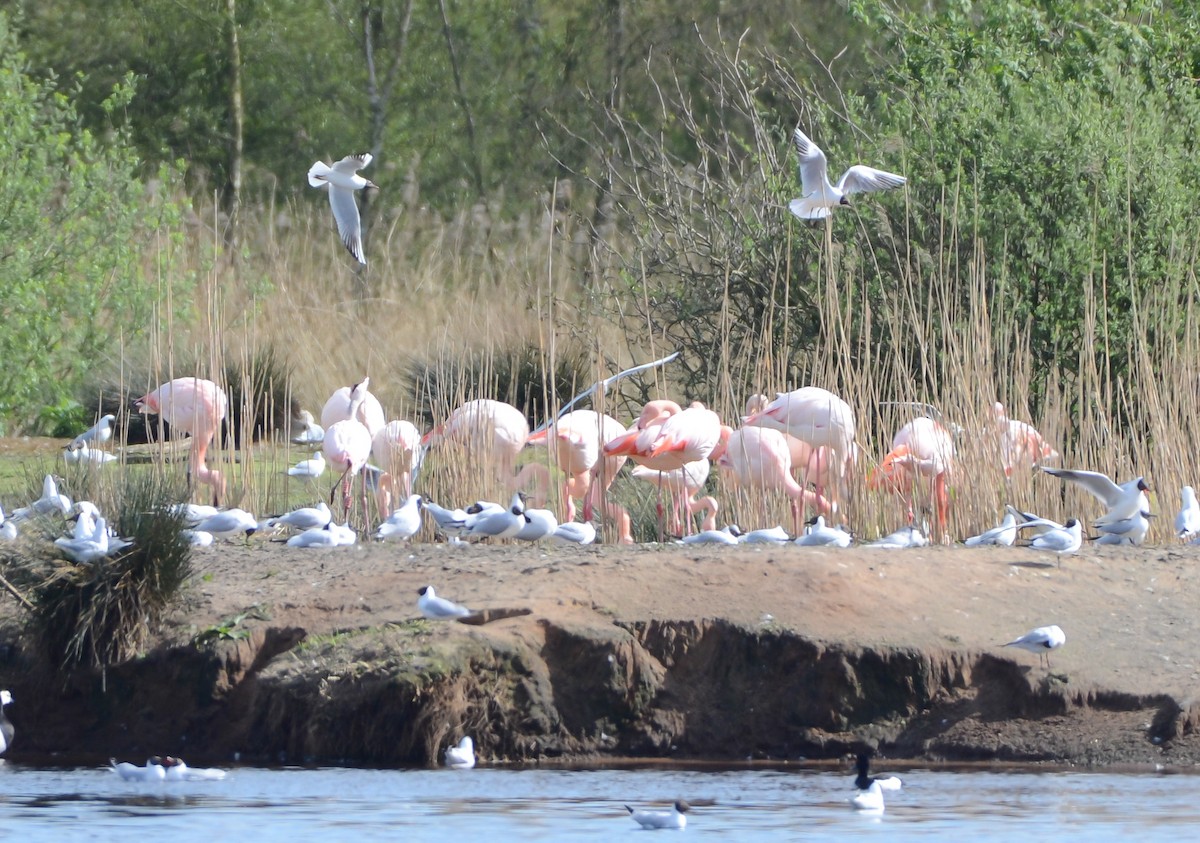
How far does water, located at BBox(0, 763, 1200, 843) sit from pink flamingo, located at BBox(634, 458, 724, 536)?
3.11 meters

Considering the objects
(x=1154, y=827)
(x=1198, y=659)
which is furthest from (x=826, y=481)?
(x=1154, y=827)

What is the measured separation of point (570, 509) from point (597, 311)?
5.02 metres

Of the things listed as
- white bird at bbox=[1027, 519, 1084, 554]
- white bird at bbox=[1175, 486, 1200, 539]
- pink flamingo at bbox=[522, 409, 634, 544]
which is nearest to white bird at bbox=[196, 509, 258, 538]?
pink flamingo at bbox=[522, 409, 634, 544]

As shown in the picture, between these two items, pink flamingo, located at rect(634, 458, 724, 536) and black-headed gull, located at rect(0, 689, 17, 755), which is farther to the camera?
pink flamingo, located at rect(634, 458, 724, 536)

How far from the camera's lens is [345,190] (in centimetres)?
1085

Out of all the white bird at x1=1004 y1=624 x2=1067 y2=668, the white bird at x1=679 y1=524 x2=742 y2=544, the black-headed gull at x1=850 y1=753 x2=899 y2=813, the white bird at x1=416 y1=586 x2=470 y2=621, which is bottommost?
the black-headed gull at x1=850 y1=753 x2=899 y2=813

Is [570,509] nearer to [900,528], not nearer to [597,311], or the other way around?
[900,528]

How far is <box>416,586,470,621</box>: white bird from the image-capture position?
7703 mm

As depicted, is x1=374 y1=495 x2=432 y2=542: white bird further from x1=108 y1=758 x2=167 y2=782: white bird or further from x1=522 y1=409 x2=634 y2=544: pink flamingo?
x1=108 y1=758 x2=167 y2=782: white bird

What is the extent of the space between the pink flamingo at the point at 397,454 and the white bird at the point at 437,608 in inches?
113

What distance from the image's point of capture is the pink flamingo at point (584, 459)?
10.1 meters

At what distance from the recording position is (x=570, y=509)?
10266mm

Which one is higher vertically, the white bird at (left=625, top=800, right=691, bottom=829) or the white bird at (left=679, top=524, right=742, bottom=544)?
the white bird at (left=679, top=524, right=742, bottom=544)

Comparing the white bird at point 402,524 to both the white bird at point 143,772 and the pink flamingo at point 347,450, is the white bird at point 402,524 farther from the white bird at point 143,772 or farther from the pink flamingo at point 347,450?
the white bird at point 143,772
